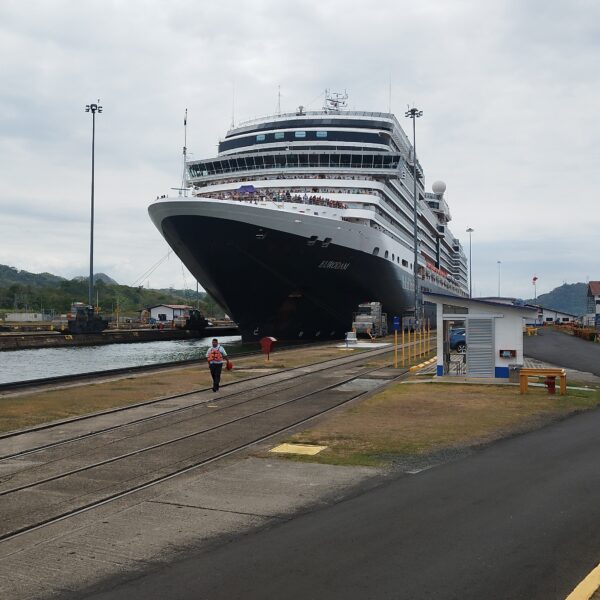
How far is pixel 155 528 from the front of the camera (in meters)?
6.84

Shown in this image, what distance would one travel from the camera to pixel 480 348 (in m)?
20.0

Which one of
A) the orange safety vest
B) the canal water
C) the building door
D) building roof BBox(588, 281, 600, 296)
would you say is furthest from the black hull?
building roof BBox(588, 281, 600, 296)

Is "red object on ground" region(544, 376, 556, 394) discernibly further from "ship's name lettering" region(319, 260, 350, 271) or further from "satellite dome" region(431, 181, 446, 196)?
"satellite dome" region(431, 181, 446, 196)

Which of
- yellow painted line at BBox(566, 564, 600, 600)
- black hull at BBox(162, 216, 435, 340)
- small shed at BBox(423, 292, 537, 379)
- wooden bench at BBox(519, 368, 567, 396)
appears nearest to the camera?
yellow painted line at BBox(566, 564, 600, 600)

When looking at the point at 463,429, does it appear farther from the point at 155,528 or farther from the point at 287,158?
the point at 287,158

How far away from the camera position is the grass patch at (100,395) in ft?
46.7

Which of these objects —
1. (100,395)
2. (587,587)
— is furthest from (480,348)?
(587,587)

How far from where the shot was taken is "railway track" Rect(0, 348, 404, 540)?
7.97m

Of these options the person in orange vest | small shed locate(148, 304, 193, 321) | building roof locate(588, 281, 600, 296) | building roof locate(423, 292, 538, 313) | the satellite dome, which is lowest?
the person in orange vest

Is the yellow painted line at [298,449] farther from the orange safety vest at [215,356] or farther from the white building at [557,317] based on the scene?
the white building at [557,317]

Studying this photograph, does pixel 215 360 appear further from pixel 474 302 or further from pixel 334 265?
pixel 334 265

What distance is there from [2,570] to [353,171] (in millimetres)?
44646

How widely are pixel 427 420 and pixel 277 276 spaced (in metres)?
26.9

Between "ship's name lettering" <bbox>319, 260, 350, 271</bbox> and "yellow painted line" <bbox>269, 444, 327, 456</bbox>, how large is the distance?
2935cm
